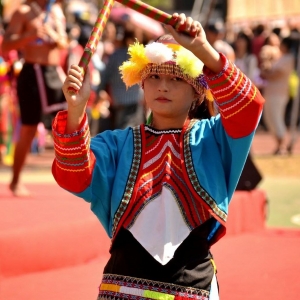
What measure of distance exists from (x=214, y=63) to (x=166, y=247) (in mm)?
640

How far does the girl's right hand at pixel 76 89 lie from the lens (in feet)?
8.21

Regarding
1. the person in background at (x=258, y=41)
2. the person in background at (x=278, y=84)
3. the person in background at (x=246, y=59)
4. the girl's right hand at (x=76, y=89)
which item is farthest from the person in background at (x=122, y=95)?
the person in background at (x=258, y=41)

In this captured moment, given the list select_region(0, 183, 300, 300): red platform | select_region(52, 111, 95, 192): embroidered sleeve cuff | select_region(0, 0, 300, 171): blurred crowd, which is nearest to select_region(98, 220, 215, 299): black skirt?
select_region(52, 111, 95, 192): embroidered sleeve cuff

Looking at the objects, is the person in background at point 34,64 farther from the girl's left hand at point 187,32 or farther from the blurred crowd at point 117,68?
the girl's left hand at point 187,32

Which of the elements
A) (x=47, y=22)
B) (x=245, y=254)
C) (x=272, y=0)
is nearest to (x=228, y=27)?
(x=272, y=0)

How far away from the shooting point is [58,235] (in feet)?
15.8

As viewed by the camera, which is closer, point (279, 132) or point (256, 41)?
point (279, 132)

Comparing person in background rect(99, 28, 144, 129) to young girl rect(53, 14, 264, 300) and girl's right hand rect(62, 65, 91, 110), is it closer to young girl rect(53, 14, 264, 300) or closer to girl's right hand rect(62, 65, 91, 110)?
young girl rect(53, 14, 264, 300)

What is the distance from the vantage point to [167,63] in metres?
2.90

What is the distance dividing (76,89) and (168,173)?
516mm

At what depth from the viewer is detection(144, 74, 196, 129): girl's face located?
2885mm

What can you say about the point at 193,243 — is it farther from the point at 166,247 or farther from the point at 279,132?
the point at 279,132

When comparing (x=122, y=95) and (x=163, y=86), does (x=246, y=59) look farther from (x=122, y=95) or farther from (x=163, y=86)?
(x=163, y=86)

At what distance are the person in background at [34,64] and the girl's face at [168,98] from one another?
3.22 m
